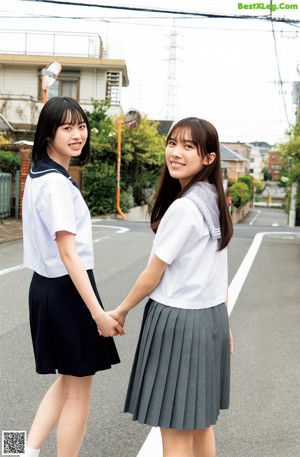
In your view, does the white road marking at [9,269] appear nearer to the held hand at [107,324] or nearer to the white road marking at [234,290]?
the white road marking at [234,290]

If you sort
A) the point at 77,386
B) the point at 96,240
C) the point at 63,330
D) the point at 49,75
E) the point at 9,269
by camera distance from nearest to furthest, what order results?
the point at 63,330, the point at 77,386, the point at 9,269, the point at 96,240, the point at 49,75

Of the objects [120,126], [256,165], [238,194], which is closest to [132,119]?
[120,126]

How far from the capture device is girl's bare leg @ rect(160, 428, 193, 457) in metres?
2.41

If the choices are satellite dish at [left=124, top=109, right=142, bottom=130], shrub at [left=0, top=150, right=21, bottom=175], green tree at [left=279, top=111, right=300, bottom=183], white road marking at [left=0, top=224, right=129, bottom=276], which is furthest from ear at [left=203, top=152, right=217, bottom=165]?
satellite dish at [left=124, top=109, right=142, bottom=130]

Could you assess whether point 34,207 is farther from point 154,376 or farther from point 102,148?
point 102,148

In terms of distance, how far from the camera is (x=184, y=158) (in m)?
2.43

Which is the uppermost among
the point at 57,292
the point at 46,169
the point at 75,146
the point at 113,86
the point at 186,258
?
the point at 113,86

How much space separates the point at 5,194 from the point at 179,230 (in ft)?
47.4

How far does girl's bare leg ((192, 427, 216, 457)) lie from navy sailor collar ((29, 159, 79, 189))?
117cm

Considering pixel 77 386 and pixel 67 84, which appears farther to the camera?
pixel 67 84

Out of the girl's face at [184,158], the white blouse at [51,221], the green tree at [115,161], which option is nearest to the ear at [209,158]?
the girl's face at [184,158]

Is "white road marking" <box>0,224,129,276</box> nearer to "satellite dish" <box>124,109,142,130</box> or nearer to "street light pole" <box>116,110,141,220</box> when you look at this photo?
"street light pole" <box>116,110,141,220</box>

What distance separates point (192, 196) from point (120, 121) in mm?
22281

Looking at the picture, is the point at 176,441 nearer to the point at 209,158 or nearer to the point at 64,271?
the point at 64,271
